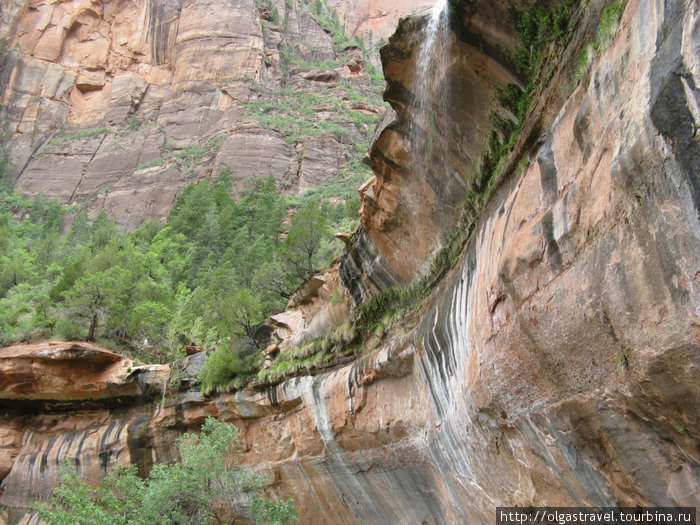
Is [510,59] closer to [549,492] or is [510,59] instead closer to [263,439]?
[549,492]

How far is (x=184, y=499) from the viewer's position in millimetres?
12023

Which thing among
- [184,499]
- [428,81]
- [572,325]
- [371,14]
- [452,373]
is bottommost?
[184,499]

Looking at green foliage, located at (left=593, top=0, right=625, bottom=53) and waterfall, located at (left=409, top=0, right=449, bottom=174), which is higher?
green foliage, located at (left=593, top=0, right=625, bottom=53)

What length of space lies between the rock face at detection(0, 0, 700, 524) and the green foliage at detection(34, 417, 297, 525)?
13.1ft

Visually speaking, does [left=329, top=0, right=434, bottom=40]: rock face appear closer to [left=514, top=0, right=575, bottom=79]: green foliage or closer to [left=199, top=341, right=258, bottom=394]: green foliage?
[left=199, top=341, right=258, bottom=394]: green foliage

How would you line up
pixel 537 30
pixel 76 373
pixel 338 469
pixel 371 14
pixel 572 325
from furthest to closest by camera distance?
pixel 371 14, pixel 76 373, pixel 338 469, pixel 537 30, pixel 572 325

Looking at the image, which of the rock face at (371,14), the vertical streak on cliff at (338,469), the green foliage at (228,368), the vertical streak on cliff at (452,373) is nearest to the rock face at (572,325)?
the vertical streak on cliff at (452,373)

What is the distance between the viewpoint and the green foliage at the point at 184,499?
11.0 metres

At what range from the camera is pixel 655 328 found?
12.2 ft

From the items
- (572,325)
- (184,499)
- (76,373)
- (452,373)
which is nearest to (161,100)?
(76,373)

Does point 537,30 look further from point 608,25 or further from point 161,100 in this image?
point 161,100

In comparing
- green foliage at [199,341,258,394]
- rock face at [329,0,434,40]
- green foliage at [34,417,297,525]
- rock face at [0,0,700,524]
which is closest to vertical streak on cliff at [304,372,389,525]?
rock face at [0,0,700,524]

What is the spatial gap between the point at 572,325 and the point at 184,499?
10.9 meters

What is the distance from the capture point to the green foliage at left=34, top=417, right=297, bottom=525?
11047 mm
